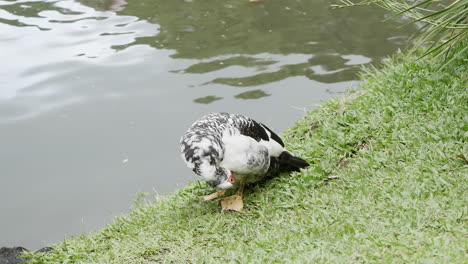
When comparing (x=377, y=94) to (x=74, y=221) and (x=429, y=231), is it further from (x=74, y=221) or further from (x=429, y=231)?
(x=74, y=221)

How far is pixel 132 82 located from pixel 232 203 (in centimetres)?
366

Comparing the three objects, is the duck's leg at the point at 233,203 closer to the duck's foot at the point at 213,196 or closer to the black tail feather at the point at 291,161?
the duck's foot at the point at 213,196

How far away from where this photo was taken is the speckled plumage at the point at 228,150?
4.09 meters

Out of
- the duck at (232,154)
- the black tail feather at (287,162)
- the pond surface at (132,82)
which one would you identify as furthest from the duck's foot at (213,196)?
the pond surface at (132,82)

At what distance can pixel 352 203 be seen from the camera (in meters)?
3.95

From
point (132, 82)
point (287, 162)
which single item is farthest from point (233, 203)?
point (132, 82)

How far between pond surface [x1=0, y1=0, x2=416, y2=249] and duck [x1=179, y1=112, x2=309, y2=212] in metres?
1.51

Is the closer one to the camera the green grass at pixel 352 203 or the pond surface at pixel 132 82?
the green grass at pixel 352 203

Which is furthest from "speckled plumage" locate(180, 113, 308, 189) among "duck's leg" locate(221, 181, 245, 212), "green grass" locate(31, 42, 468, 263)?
"green grass" locate(31, 42, 468, 263)

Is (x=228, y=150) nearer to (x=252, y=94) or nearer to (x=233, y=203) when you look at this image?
(x=233, y=203)

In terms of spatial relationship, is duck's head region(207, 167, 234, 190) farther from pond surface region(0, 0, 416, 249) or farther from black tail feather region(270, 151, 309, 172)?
pond surface region(0, 0, 416, 249)

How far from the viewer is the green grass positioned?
3354mm

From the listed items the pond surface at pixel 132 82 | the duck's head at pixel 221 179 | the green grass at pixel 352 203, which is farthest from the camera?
the pond surface at pixel 132 82

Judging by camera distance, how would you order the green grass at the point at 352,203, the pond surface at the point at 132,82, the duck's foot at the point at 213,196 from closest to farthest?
the green grass at the point at 352,203, the duck's foot at the point at 213,196, the pond surface at the point at 132,82
